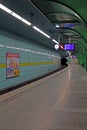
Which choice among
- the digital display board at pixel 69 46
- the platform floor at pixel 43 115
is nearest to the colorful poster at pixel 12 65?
the platform floor at pixel 43 115

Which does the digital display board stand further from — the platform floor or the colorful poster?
the platform floor

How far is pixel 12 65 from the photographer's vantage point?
18109mm

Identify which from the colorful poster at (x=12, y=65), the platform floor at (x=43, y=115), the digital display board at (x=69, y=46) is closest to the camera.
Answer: the platform floor at (x=43, y=115)

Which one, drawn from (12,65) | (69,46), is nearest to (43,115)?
(12,65)

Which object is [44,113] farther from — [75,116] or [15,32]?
[15,32]

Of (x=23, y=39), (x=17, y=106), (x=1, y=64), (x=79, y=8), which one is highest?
(x=79, y=8)

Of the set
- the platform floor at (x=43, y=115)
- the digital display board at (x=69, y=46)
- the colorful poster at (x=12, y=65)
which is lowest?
the platform floor at (x=43, y=115)

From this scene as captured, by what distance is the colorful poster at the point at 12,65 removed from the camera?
16.9 m

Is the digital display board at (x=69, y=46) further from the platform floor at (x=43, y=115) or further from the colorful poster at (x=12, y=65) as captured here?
the platform floor at (x=43, y=115)

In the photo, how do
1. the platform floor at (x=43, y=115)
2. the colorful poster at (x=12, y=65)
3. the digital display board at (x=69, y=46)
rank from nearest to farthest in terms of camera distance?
the platform floor at (x=43, y=115) → the colorful poster at (x=12, y=65) → the digital display board at (x=69, y=46)

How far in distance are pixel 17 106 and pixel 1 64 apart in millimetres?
5532

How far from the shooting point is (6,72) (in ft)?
54.0

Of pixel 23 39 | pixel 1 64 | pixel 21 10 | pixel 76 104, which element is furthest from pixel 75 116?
pixel 23 39

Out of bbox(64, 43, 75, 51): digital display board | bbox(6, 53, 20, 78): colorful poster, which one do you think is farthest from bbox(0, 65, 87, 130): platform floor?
bbox(64, 43, 75, 51): digital display board
